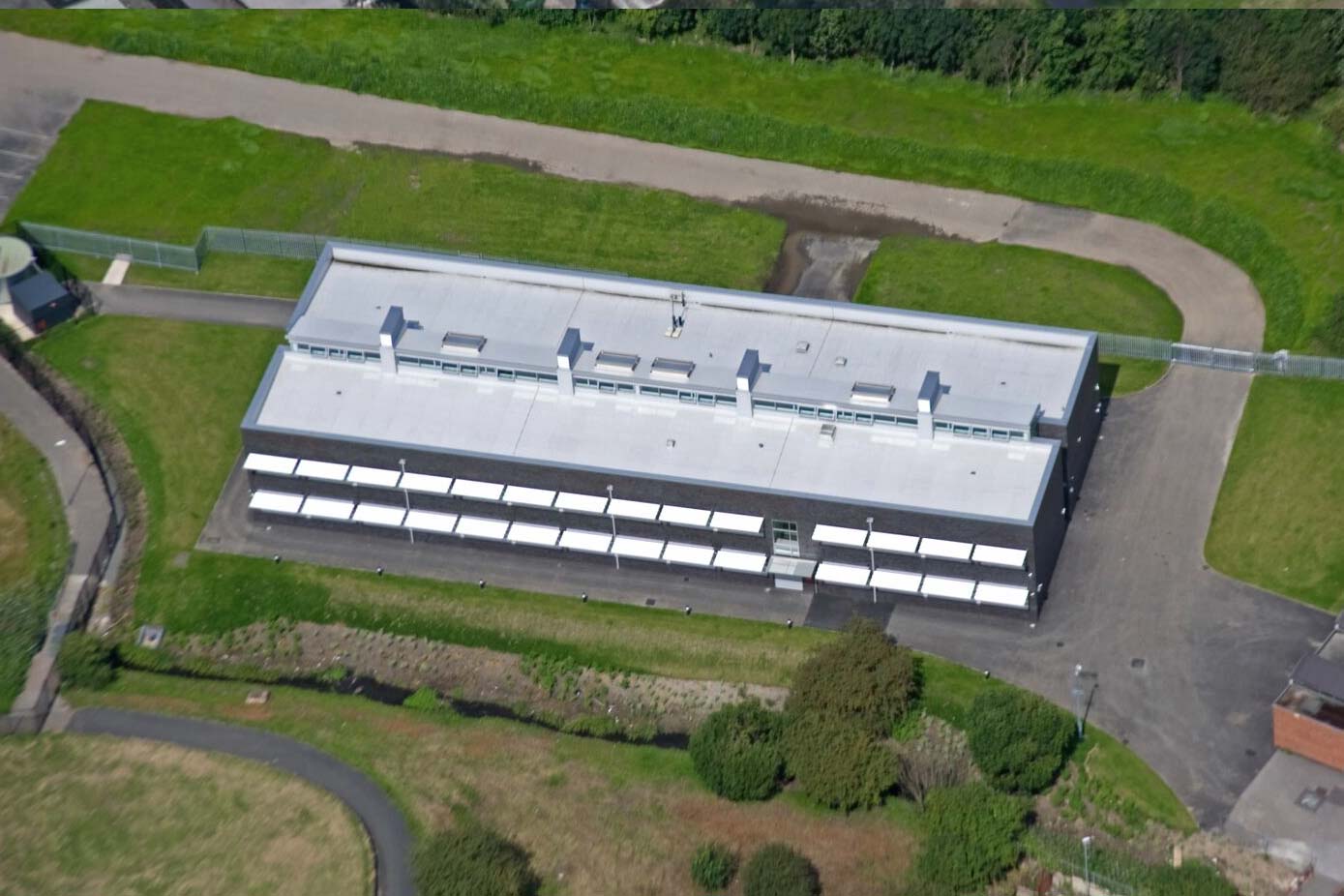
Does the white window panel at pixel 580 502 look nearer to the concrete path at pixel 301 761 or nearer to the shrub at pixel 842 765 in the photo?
the concrete path at pixel 301 761

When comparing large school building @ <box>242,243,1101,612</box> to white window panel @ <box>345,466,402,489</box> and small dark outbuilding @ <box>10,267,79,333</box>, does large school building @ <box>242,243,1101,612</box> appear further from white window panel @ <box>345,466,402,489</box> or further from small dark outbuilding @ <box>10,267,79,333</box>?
small dark outbuilding @ <box>10,267,79,333</box>

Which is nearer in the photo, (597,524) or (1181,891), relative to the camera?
(1181,891)

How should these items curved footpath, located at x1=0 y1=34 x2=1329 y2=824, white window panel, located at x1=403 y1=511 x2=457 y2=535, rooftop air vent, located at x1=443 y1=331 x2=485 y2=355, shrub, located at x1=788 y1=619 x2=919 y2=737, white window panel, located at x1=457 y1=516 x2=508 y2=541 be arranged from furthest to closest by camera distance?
rooftop air vent, located at x1=443 y1=331 x2=485 y2=355
white window panel, located at x1=403 y1=511 x2=457 y2=535
white window panel, located at x1=457 y1=516 x2=508 y2=541
curved footpath, located at x1=0 y1=34 x2=1329 y2=824
shrub, located at x1=788 y1=619 x2=919 y2=737

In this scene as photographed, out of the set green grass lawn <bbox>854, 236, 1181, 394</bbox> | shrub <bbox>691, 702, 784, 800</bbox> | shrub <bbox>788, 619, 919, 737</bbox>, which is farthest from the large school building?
shrub <bbox>691, 702, 784, 800</bbox>

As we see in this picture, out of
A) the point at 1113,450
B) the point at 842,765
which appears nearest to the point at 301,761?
the point at 842,765

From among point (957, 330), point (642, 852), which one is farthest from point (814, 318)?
point (642, 852)

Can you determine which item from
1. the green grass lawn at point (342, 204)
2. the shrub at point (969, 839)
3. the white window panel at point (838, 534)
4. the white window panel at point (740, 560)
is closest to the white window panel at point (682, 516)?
the white window panel at point (740, 560)

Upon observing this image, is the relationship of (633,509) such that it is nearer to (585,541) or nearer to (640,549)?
(640,549)

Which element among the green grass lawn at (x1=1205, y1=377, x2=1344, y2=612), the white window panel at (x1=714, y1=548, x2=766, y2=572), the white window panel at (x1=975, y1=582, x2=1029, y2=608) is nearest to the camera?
the white window panel at (x1=975, y1=582, x2=1029, y2=608)

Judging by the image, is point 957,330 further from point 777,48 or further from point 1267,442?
point 777,48
